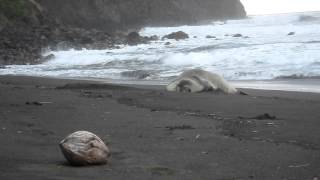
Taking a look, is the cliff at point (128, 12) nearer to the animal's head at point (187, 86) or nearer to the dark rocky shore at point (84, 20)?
the dark rocky shore at point (84, 20)

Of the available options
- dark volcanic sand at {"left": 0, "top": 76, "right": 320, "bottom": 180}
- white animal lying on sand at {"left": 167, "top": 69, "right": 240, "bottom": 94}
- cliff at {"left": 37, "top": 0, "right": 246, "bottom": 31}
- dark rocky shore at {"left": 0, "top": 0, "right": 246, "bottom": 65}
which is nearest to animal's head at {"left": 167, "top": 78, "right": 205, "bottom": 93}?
white animal lying on sand at {"left": 167, "top": 69, "right": 240, "bottom": 94}

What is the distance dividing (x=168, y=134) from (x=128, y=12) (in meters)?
66.5

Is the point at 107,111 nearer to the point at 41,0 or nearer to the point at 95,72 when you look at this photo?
the point at 95,72

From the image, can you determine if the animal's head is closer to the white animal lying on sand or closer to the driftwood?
the white animal lying on sand

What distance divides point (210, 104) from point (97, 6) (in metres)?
56.1

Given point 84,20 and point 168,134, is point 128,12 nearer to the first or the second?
point 84,20

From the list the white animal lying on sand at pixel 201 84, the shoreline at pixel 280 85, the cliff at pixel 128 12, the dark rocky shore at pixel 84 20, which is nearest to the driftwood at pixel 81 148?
the white animal lying on sand at pixel 201 84

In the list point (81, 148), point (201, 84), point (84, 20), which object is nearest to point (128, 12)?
point (84, 20)

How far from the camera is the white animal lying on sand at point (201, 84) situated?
12.7 m

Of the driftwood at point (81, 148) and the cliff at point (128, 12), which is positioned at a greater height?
the cliff at point (128, 12)

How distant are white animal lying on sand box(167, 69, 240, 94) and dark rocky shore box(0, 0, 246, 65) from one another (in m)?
14.7

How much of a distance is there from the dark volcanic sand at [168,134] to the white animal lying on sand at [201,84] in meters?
1.23

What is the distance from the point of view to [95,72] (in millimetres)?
20453

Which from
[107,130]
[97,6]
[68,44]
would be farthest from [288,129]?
[97,6]
